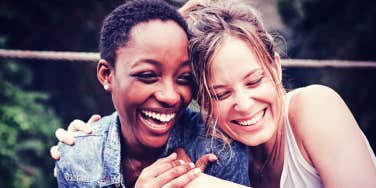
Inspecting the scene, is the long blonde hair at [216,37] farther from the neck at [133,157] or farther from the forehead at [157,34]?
the neck at [133,157]

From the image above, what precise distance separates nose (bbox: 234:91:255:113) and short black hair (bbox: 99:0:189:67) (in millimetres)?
316

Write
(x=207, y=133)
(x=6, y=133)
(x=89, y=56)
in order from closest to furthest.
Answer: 1. (x=207, y=133)
2. (x=89, y=56)
3. (x=6, y=133)

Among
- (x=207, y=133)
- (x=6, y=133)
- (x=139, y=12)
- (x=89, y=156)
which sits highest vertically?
(x=139, y=12)

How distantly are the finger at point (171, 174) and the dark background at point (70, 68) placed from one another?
1489mm

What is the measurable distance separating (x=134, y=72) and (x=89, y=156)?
0.47 meters

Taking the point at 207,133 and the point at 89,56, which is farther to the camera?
the point at 89,56

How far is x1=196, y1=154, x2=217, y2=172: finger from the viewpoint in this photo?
5.33 ft

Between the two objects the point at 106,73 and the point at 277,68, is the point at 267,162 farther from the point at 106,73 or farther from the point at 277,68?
the point at 106,73

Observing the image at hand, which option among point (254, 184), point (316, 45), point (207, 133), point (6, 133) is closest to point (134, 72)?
point (207, 133)

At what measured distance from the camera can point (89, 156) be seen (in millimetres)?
1797

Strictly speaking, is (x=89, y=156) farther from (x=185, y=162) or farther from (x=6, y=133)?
(x=6, y=133)

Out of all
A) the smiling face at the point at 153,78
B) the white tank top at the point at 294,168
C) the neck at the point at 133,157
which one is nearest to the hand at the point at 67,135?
the neck at the point at 133,157

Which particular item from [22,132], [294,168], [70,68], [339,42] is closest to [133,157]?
[294,168]

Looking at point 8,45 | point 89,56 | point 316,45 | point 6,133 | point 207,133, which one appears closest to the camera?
point 207,133
